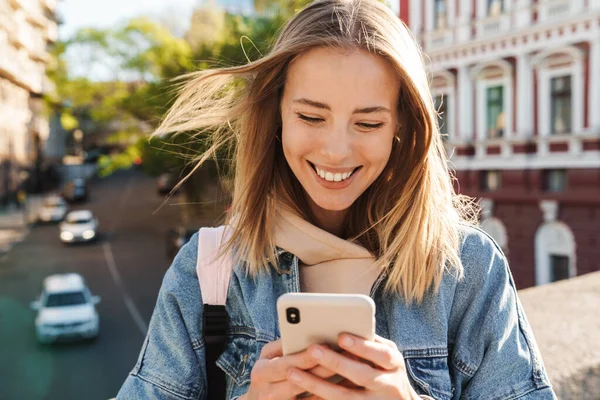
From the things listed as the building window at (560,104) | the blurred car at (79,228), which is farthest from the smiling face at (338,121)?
the blurred car at (79,228)

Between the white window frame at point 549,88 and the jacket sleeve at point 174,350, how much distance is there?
14.8 metres

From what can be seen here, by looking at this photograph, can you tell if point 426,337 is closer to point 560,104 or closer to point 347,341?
point 347,341

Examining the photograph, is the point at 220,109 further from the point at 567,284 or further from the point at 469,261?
the point at 567,284

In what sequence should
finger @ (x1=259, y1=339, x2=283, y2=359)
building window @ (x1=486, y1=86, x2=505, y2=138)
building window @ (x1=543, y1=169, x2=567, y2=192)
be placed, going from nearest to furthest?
finger @ (x1=259, y1=339, x2=283, y2=359) → building window @ (x1=543, y1=169, x2=567, y2=192) → building window @ (x1=486, y1=86, x2=505, y2=138)

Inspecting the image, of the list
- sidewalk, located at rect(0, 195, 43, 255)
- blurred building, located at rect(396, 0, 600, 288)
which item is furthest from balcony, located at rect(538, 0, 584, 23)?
sidewalk, located at rect(0, 195, 43, 255)

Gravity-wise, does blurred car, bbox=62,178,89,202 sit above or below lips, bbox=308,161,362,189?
below

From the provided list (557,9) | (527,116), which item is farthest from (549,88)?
(557,9)

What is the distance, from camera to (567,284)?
2627 mm

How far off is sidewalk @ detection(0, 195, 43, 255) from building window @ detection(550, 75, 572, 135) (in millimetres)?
25144

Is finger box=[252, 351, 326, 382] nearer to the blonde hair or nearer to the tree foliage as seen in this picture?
the blonde hair

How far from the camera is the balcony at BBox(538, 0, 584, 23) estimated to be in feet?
46.4

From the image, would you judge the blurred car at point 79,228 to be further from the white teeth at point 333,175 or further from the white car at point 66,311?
the white teeth at point 333,175

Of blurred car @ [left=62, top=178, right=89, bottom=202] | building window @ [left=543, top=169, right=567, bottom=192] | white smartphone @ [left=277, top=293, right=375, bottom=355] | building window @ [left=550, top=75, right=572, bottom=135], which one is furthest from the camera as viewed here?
blurred car @ [left=62, top=178, right=89, bottom=202]

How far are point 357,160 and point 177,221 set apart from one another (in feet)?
98.4
